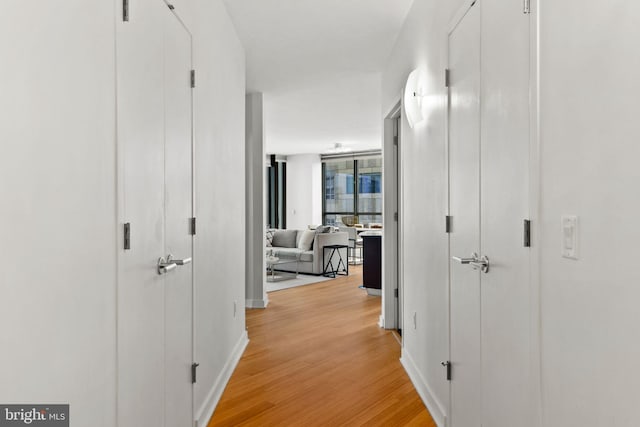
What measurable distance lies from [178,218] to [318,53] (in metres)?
2.52

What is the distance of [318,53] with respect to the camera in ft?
12.9

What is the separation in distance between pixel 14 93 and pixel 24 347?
0.53 m

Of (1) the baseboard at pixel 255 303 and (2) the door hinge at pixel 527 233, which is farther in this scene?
(1) the baseboard at pixel 255 303

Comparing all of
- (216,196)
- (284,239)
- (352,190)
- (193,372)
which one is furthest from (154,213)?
(352,190)

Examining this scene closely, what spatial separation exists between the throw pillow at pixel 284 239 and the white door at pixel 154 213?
648cm

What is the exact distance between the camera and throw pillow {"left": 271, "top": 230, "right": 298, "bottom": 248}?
8.66m

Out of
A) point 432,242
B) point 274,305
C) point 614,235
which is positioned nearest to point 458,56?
point 432,242

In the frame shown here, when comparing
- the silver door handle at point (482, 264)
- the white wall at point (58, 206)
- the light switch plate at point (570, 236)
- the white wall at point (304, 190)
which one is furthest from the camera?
the white wall at point (304, 190)

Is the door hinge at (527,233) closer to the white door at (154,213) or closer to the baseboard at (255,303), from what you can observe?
the white door at (154,213)

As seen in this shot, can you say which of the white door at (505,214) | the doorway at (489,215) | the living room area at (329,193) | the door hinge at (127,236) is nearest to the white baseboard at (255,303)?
the doorway at (489,215)

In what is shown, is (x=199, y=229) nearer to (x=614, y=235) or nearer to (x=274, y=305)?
(x=614, y=235)

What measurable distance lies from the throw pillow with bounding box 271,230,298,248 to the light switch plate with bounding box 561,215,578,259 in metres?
7.61

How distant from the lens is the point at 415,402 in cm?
265

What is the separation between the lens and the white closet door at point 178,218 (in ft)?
6.01
